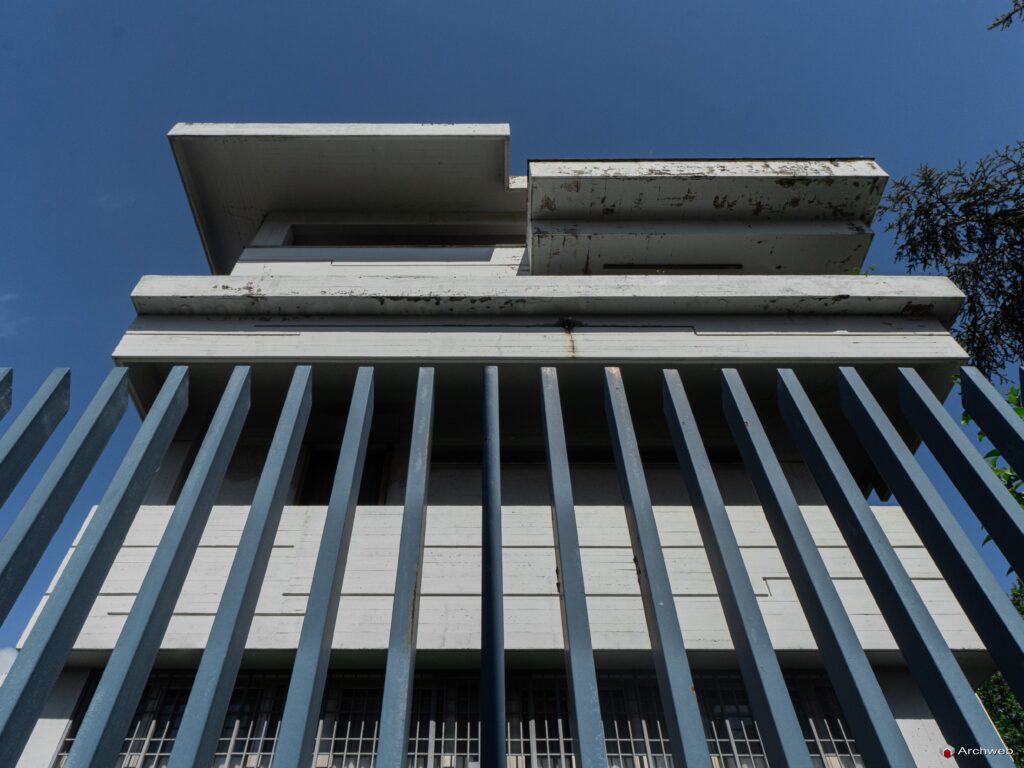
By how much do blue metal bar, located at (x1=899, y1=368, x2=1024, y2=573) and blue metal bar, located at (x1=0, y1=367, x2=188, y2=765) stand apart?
361 cm

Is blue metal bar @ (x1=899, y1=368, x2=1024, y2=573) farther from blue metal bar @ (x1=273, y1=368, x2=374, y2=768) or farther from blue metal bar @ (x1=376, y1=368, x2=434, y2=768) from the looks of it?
blue metal bar @ (x1=273, y1=368, x2=374, y2=768)

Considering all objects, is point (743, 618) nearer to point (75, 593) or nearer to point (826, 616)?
point (826, 616)

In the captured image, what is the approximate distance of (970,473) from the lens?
2.87 m

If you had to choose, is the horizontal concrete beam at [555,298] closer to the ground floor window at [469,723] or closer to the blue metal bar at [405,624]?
the blue metal bar at [405,624]

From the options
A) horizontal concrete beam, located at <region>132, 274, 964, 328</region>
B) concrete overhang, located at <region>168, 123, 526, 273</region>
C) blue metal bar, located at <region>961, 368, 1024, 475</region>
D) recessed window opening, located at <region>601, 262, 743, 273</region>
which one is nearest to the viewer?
blue metal bar, located at <region>961, 368, 1024, 475</region>

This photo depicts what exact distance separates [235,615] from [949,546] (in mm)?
2829

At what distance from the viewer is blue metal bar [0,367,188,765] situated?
2.07 meters

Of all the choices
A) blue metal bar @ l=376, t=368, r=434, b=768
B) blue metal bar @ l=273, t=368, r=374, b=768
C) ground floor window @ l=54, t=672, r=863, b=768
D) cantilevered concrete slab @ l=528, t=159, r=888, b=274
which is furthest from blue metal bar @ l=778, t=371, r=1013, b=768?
cantilevered concrete slab @ l=528, t=159, r=888, b=274

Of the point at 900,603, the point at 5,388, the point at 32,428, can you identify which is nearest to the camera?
the point at 900,603

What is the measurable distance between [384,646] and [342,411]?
5.35 ft

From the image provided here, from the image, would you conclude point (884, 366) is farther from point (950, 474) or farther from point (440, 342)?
point (440, 342)

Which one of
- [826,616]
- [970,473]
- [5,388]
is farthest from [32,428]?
[970,473]

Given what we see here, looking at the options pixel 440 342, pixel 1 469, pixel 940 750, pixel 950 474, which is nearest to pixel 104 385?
pixel 1 469

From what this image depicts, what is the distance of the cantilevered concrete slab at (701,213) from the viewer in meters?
5.12
